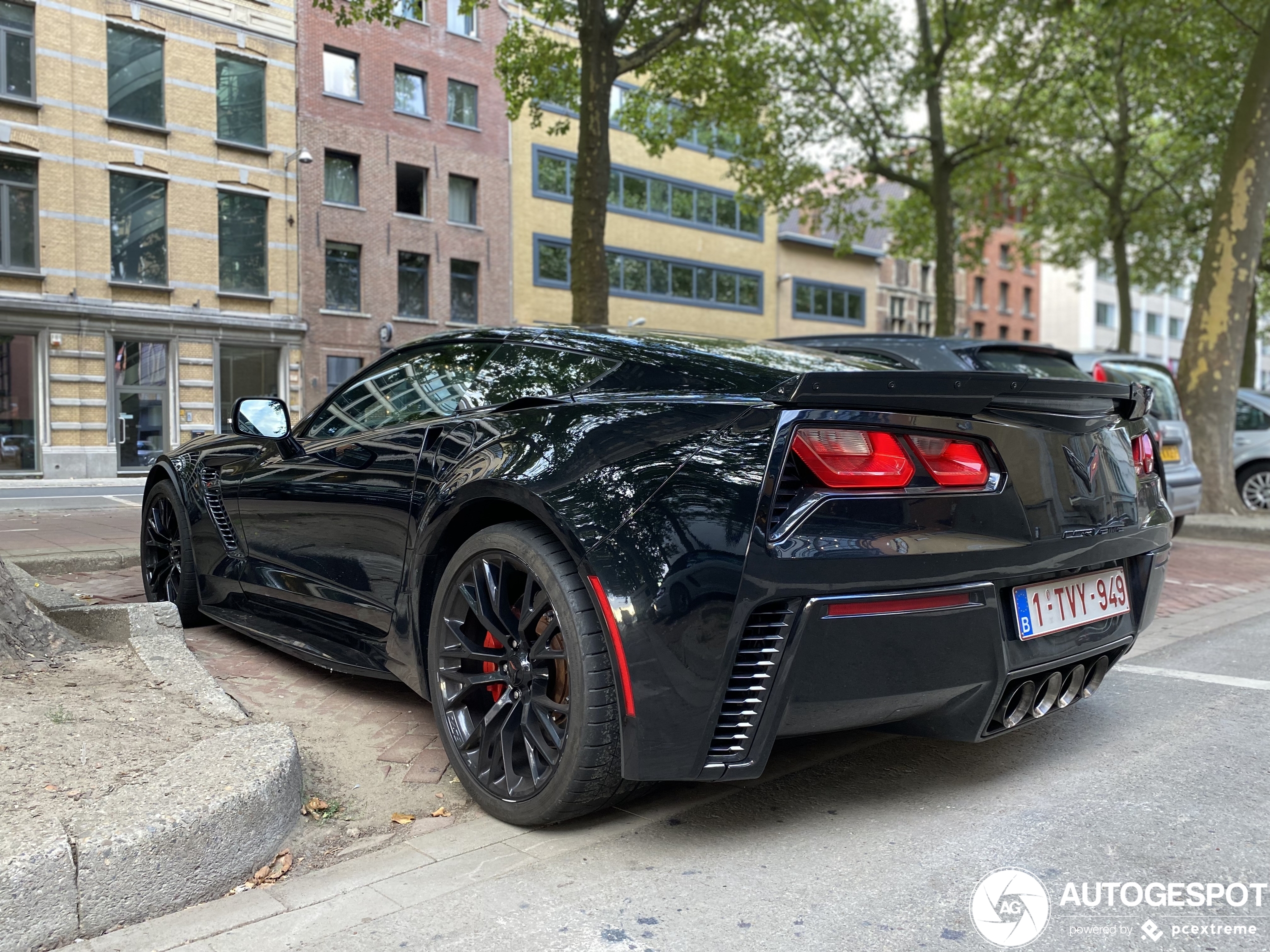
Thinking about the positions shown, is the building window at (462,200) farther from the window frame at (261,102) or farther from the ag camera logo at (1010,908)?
the ag camera logo at (1010,908)

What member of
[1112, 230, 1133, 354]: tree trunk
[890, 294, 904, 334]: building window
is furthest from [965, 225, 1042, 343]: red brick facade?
[1112, 230, 1133, 354]: tree trunk

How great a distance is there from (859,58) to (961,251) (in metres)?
5.89

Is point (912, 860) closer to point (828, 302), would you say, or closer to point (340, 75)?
point (340, 75)

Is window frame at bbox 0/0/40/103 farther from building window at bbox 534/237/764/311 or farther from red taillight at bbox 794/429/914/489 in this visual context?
red taillight at bbox 794/429/914/489

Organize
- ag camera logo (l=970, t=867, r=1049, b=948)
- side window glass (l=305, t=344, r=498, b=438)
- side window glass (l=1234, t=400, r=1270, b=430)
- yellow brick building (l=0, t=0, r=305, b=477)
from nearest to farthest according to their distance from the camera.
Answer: ag camera logo (l=970, t=867, r=1049, b=948)
side window glass (l=305, t=344, r=498, b=438)
side window glass (l=1234, t=400, r=1270, b=430)
yellow brick building (l=0, t=0, r=305, b=477)

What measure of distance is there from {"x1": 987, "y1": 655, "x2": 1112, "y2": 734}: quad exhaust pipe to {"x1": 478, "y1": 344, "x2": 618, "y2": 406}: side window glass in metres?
1.36

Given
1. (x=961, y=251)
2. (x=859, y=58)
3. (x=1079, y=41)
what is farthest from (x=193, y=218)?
(x=1079, y=41)

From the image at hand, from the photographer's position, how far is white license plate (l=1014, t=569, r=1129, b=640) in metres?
2.62

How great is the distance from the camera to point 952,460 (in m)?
2.45

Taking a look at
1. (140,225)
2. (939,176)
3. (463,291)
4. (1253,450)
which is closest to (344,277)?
(463,291)

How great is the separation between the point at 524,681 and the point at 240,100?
25.5m

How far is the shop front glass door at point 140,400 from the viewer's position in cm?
2330

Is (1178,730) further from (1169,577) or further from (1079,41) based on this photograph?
(1079,41)

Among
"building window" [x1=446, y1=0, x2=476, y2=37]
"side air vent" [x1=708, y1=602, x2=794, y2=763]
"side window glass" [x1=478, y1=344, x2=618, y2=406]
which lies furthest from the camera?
"building window" [x1=446, y1=0, x2=476, y2=37]
